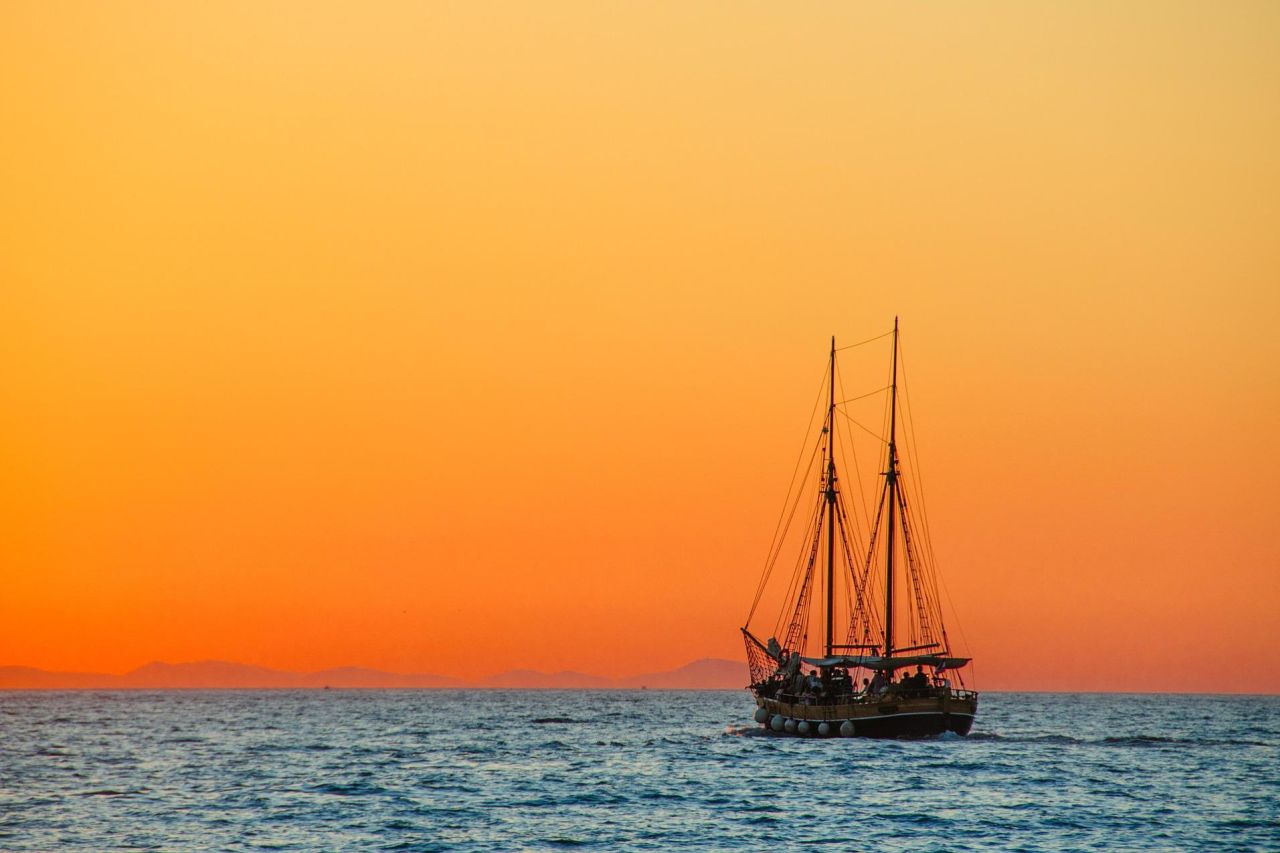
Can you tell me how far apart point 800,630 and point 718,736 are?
1537 cm

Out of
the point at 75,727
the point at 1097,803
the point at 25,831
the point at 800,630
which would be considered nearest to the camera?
the point at 25,831

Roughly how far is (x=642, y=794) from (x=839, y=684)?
36780 millimetres

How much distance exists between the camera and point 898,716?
10125 centimetres

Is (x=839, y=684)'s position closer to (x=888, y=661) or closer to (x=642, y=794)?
(x=888, y=661)

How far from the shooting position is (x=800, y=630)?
4663 inches

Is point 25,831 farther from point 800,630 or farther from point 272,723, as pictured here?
point 272,723

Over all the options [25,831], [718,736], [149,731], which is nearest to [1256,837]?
[25,831]

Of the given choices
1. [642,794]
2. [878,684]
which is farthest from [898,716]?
[642,794]

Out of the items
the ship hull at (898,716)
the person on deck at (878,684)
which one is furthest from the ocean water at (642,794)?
the person on deck at (878,684)

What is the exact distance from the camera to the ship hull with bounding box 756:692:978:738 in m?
101

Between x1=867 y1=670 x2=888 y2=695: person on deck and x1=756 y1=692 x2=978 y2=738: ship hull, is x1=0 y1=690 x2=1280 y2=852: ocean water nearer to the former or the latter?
x1=756 y1=692 x2=978 y2=738: ship hull

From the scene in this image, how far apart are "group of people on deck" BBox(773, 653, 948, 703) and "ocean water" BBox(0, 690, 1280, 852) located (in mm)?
3421

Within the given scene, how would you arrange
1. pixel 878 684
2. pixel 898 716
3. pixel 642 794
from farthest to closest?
pixel 878 684 < pixel 898 716 < pixel 642 794

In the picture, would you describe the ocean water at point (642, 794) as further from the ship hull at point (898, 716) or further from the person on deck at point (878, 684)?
the person on deck at point (878, 684)
